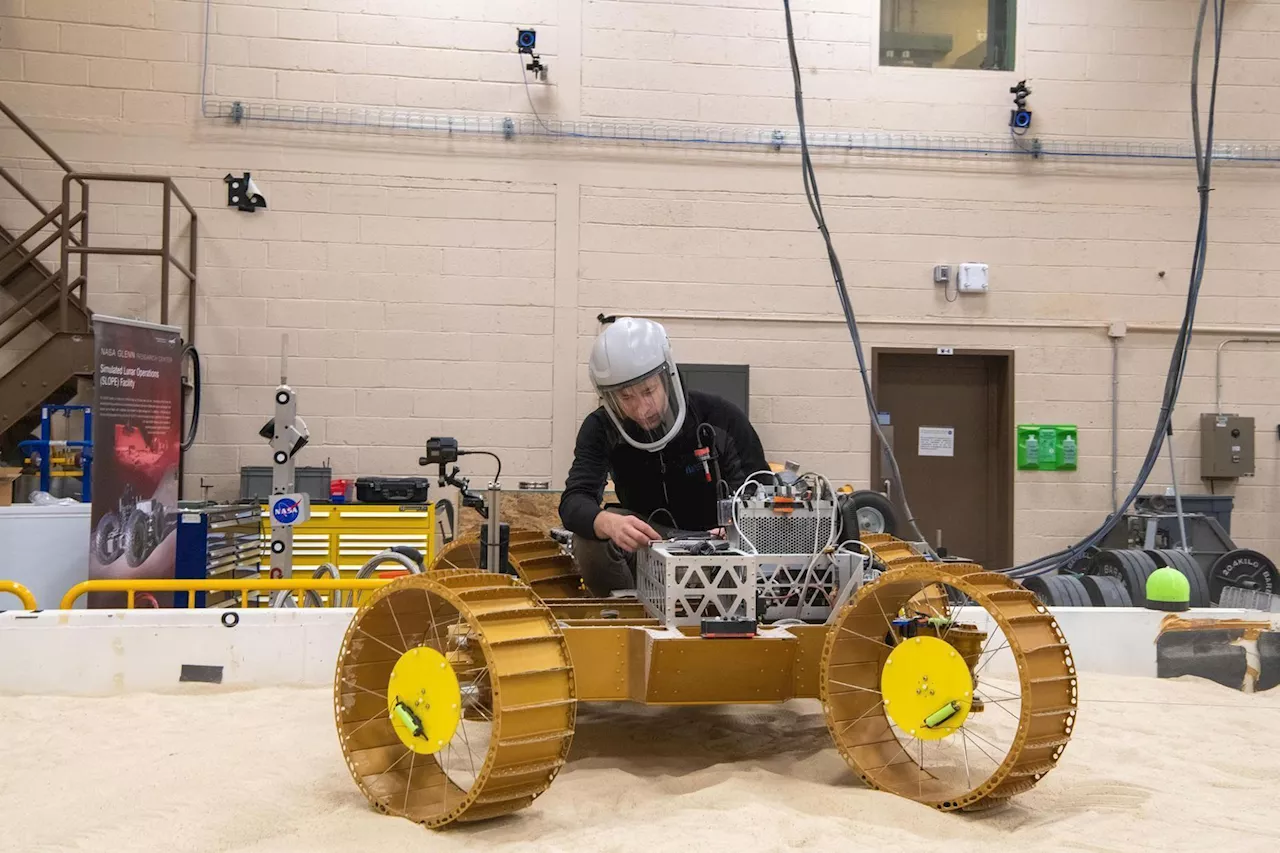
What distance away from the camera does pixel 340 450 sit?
7.67 metres

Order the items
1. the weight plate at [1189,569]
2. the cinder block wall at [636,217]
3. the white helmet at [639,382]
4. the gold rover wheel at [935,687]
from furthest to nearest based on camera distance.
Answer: the cinder block wall at [636,217], the weight plate at [1189,569], the white helmet at [639,382], the gold rover wheel at [935,687]

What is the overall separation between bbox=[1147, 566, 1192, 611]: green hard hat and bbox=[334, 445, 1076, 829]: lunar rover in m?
1.31

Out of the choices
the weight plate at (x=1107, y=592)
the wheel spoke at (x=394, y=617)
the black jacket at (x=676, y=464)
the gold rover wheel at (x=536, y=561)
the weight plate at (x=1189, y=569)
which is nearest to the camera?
the wheel spoke at (x=394, y=617)

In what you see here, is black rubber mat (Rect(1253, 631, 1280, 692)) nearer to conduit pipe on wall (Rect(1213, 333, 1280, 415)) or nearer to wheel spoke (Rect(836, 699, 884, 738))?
wheel spoke (Rect(836, 699, 884, 738))

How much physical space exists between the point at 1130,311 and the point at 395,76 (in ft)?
19.9

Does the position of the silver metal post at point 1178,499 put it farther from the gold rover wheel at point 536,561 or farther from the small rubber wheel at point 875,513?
the gold rover wheel at point 536,561

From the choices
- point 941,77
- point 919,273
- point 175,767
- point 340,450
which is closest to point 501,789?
point 175,767

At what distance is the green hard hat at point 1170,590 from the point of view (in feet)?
13.9

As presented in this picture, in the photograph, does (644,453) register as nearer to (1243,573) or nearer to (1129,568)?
(1129,568)

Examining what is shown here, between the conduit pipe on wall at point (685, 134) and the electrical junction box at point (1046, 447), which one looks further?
the electrical junction box at point (1046, 447)

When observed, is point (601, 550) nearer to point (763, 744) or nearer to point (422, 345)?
point (763, 744)

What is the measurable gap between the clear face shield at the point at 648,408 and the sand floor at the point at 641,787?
40.0 inches

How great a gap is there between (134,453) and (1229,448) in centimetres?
777

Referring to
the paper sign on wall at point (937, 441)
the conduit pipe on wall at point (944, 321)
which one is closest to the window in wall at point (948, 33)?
the conduit pipe on wall at point (944, 321)
